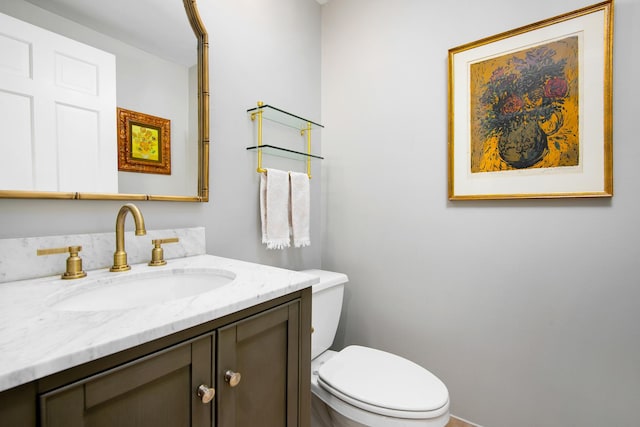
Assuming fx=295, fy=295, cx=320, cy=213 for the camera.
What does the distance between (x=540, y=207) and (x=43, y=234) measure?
5.72 ft

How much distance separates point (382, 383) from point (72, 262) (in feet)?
3.52

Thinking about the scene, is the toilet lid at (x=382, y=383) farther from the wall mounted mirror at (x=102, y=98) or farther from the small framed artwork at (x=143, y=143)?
the small framed artwork at (x=143, y=143)

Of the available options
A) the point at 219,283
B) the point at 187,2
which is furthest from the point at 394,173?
the point at 187,2

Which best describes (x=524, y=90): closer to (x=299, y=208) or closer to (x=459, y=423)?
(x=299, y=208)

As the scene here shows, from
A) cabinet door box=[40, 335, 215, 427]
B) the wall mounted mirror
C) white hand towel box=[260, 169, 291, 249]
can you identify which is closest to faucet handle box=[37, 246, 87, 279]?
the wall mounted mirror

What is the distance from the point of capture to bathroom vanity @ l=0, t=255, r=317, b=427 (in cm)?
42

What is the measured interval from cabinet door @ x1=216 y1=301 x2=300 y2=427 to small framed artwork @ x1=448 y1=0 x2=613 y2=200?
1029 mm

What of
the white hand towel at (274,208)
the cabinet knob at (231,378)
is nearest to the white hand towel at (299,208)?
the white hand towel at (274,208)

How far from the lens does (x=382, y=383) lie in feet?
3.57

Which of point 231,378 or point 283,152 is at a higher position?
point 283,152

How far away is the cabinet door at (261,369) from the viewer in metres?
0.64

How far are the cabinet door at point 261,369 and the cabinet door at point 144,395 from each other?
1.5 inches

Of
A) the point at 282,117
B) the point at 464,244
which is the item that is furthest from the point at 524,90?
the point at 282,117

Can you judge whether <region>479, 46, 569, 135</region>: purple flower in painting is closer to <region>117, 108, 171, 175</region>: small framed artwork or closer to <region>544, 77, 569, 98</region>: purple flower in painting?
<region>544, 77, 569, 98</region>: purple flower in painting
